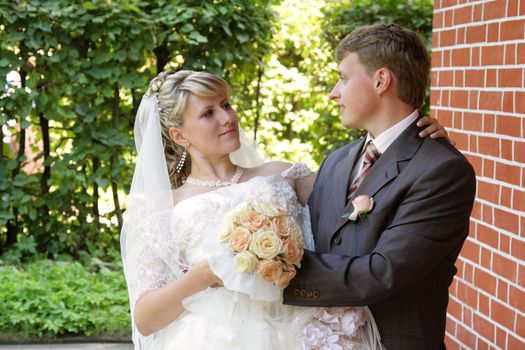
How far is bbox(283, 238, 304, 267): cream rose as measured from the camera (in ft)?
8.65

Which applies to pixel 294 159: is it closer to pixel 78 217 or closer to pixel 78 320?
pixel 78 217

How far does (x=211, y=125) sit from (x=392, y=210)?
869 millimetres

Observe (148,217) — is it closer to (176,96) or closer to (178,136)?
(178,136)

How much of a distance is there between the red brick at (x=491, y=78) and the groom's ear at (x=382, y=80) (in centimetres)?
119

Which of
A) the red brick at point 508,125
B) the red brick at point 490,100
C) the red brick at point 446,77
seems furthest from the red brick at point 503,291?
the red brick at point 446,77

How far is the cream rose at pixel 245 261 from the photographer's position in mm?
2617

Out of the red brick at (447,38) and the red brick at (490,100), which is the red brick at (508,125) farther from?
the red brick at (447,38)

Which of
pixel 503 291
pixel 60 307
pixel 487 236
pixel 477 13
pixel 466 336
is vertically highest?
pixel 477 13

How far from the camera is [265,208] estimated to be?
2715 millimetres

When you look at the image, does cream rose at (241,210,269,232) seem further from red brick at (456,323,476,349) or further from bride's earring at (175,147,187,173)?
red brick at (456,323,476,349)

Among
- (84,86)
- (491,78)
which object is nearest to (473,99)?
(491,78)

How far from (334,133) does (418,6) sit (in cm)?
Answer: 178

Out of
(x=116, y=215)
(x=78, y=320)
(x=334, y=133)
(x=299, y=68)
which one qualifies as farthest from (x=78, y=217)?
(x=299, y=68)

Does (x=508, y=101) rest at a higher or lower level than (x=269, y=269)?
higher
